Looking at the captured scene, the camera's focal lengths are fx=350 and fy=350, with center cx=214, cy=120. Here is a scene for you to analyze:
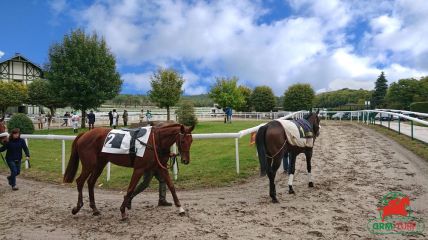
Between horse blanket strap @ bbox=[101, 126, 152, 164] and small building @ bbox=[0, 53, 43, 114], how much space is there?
49015 millimetres

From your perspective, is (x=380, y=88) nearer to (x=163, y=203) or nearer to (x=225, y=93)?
(x=225, y=93)

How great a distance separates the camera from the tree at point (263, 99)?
67.9m

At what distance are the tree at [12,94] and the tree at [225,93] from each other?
23.6 m

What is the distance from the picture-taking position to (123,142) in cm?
639

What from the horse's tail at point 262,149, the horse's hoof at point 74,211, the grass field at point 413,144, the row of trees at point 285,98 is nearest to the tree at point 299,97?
the row of trees at point 285,98

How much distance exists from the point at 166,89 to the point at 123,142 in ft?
101

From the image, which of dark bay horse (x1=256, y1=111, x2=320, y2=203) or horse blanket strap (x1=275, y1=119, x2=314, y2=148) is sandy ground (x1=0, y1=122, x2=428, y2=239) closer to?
dark bay horse (x1=256, y1=111, x2=320, y2=203)

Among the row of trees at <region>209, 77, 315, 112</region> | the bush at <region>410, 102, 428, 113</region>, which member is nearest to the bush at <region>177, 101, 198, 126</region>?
the bush at <region>410, 102, 428, 113</region>

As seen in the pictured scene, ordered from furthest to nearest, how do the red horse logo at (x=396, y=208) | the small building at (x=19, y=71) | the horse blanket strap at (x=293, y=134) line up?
the small building at (x=19, y=71), the horse blanket strap at (x=293, y=134), the red horse logo at (x=396, y=208)

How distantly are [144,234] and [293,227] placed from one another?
7.54 feet

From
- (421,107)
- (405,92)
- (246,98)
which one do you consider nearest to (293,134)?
(421,107)

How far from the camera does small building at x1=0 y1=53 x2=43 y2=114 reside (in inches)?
1993

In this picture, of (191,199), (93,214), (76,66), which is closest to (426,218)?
(191,199)

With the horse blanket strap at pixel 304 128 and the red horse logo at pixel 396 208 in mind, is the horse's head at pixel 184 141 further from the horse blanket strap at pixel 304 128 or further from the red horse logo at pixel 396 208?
the red horse logo at pixel 396 208
